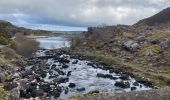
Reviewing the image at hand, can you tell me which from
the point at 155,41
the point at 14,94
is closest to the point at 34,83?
the point at 14,94

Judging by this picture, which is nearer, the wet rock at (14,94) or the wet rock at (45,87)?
the wet rock at (14,94)

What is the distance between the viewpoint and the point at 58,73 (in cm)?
10806

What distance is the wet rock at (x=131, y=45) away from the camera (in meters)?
151

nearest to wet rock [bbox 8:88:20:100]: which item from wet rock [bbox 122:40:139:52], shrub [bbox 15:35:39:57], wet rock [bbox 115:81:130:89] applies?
wet rock [bbox 115:81:130:89]

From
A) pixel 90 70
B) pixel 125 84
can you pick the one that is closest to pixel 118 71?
pixel 90 70

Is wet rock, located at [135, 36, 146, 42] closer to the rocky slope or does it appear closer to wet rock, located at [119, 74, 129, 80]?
the rocky slope

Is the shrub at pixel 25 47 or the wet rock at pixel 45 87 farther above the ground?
the wet rock at pixel 45 87

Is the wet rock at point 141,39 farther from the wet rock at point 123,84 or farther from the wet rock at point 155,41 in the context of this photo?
the wet rock at point 123,84

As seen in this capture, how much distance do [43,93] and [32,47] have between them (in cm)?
10748

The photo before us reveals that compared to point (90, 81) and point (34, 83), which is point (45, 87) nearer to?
point (34, 83)

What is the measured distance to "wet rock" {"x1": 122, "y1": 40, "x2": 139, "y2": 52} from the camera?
497 ft

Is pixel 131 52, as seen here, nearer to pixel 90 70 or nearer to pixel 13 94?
pixel 90 70

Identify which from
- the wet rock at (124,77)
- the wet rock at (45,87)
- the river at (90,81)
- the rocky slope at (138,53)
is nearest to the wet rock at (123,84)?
the river at (90,81)

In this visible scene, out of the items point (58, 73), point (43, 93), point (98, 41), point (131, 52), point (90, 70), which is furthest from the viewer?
point (98, 41)
